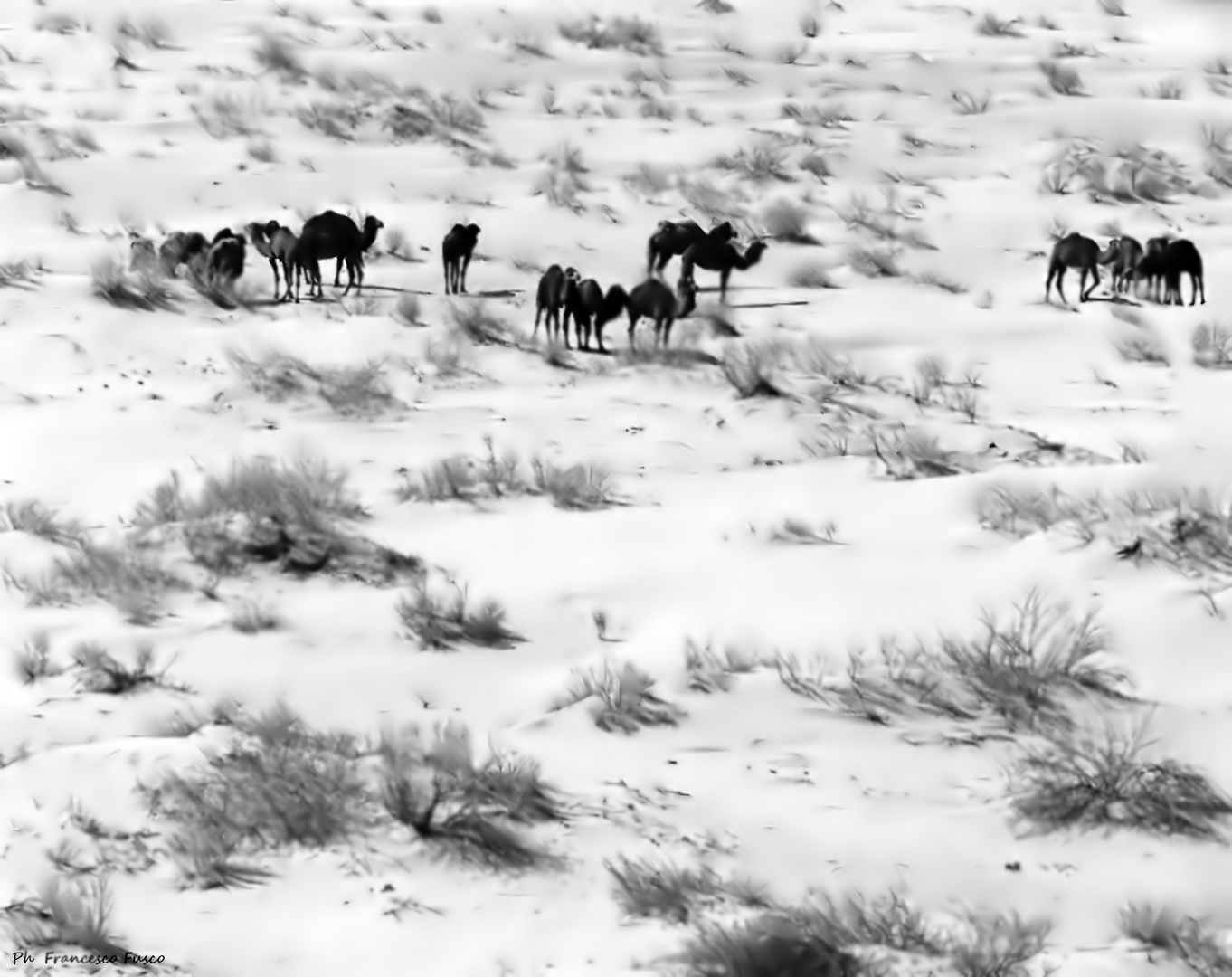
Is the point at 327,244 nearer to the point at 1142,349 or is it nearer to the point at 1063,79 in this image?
the point at 1142,349

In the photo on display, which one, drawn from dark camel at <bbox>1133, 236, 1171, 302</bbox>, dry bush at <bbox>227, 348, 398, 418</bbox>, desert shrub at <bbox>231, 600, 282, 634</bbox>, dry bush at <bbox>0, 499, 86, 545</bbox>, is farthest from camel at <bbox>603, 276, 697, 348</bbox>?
dry bush at <bbox>0, 499, 86, 545</bbox>

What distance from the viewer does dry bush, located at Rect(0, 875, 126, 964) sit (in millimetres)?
3785

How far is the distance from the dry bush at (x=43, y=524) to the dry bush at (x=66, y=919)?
2.06m

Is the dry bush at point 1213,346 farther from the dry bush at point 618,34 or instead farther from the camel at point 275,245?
the dry bush at point 618,34

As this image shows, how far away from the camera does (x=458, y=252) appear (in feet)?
26.8

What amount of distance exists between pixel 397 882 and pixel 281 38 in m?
10.3

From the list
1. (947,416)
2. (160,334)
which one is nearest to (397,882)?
(947,416)

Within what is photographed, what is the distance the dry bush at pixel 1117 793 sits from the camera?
4156 mm

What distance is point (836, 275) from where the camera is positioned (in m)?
8.70

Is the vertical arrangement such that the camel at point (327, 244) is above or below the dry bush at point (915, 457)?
above

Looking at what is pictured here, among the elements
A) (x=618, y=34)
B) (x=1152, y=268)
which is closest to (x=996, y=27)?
(x=618, y=34)

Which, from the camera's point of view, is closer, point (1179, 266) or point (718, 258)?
point (1179, 266)

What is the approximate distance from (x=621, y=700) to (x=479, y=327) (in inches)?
139

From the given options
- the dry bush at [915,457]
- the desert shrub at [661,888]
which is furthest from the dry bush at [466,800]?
the dry bush at [915,457]
